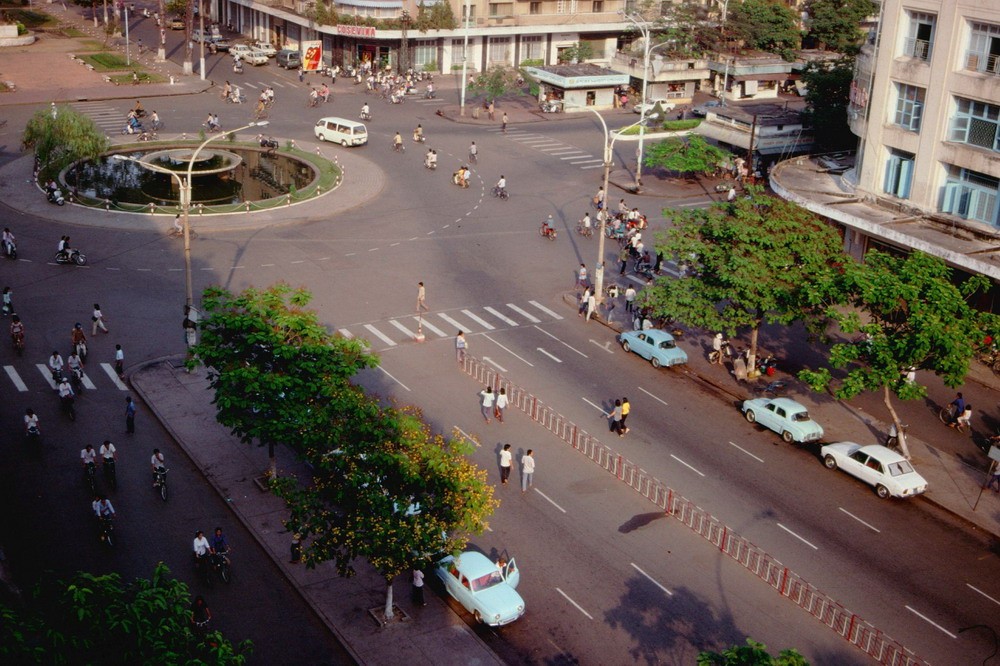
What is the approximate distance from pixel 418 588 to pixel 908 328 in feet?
67.5

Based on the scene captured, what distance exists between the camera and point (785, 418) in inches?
1710

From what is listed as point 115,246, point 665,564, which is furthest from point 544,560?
point 115,246

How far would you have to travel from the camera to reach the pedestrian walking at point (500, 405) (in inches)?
1705

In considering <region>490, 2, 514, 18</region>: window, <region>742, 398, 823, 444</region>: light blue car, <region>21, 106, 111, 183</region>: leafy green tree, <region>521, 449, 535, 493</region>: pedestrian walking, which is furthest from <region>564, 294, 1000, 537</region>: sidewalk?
<region>490, 2, 514, 18</region>: window

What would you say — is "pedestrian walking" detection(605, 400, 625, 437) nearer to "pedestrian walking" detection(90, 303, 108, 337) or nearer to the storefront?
"pedestrian walking" detection(90, 303, 108, 337)

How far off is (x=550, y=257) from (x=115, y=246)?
24.1 m

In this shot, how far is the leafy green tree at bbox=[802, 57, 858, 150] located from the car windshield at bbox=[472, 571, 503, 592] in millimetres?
52636

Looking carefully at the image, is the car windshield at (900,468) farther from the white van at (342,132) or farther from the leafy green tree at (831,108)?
the white van at (342,132)

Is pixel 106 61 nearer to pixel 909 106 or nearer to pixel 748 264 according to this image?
pixel 909 106

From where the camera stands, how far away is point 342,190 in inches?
2886

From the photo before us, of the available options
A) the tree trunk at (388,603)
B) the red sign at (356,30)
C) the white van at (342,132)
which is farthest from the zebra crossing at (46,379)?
the red sign at (356,30)

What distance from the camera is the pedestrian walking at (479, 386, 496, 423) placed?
43.6m

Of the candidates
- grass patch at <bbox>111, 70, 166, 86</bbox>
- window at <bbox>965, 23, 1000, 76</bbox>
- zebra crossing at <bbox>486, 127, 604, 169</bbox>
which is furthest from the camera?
grass patch at <bbox>111, 70, 166, 86</bbox>

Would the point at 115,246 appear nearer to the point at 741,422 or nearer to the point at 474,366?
the point at 474,366
